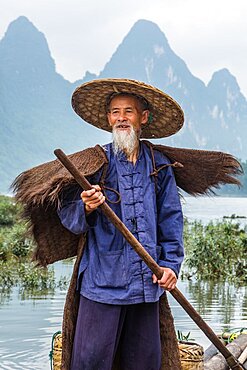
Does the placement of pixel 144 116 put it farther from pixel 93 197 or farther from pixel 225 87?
pixel 225 87

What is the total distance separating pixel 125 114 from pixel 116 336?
2.79 feet

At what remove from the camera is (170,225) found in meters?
3.23

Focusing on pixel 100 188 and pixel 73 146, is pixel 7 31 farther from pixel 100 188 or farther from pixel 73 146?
pixel 100 188

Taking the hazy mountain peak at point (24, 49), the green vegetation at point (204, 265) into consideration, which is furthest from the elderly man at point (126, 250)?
the hazy mountain peak at point (24, 49)

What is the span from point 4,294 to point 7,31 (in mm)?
127755

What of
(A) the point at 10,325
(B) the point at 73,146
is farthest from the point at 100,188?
(B) the point at 73,146

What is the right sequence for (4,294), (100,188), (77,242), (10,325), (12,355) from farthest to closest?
(4,294), (10,325), (12,355), (77,242), (100,188)

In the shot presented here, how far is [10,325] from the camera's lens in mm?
6785

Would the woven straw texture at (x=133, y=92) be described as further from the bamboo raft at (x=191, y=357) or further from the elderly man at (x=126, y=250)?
the bamboo raft at (x=191, y=357)

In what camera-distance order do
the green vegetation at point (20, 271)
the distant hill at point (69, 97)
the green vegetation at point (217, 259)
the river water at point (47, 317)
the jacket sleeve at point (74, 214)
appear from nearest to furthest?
the jacket sleeve at point (74, 214) → the river water at point (47, 317) → the green vegetation at point (20, 271) → the green vegetation at point (217, 259) → the distant hill at point (69, 97)

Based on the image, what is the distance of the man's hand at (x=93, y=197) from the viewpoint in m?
2.94

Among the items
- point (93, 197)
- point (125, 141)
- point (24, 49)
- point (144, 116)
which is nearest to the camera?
point (93, 197)

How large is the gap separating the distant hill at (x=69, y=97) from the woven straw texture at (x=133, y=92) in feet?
237

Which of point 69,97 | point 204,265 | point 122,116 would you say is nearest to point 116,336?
point 122,116
